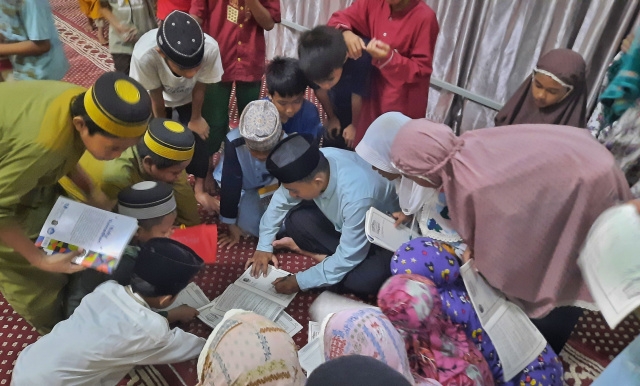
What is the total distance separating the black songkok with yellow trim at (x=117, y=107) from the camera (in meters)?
1.09

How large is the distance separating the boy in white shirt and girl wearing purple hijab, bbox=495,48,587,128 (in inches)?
48.8

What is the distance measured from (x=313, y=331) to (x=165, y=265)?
0.54 m

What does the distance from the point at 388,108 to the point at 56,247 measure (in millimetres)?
1324

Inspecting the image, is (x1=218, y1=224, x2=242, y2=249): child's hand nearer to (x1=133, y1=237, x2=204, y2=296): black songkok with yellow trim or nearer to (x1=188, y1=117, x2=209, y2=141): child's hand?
(x1=188, y1=117, x2=209, y2=141): child's hand

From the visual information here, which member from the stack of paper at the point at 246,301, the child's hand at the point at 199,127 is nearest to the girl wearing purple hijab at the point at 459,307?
the stack of paper at the point at 246,301

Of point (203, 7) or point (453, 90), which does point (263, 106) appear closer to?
point (203, 7)

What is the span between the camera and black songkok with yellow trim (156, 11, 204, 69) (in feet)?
5.50

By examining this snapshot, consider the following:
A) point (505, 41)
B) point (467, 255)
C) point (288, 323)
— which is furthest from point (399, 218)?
point (505, 41)

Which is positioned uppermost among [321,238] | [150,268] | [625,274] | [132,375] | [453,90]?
[625,274]

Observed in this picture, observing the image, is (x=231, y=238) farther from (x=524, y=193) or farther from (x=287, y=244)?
(x=524, y=193)

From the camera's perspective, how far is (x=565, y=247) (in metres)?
1.17

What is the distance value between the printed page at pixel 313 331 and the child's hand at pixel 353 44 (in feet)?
3.33

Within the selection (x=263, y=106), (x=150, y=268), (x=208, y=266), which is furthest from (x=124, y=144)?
(x=208, y=266)

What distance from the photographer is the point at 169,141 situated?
160cm
